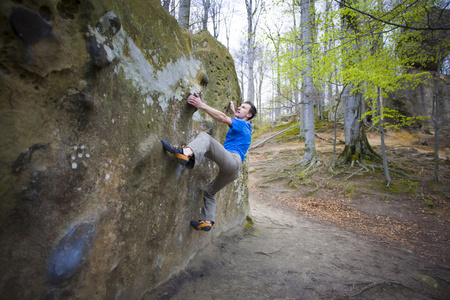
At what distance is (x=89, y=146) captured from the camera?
74.5 inches

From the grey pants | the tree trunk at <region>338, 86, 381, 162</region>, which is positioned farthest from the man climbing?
the tree trunk at <region>338, 86, 381, 162</region>

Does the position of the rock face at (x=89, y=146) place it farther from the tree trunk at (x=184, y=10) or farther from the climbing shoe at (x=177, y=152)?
the tree trunk at (x=184, y=10)

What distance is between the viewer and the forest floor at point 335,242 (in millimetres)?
3168

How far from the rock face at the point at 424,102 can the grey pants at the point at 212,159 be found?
1604 cm

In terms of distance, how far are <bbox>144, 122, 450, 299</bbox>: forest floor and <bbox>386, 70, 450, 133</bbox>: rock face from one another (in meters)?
5.80

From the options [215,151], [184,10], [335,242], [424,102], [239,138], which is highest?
[184,10]

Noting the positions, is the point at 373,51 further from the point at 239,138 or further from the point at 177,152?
the point at 177,152

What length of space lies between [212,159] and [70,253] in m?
1.81

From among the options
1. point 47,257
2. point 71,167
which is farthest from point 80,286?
point 71,167

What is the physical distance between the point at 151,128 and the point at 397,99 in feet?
58.2

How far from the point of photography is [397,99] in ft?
49.5

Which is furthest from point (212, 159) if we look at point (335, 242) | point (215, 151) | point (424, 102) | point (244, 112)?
point (424, 102)

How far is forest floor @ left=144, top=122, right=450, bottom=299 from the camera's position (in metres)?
3.17

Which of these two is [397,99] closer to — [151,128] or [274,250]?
[274,250]
